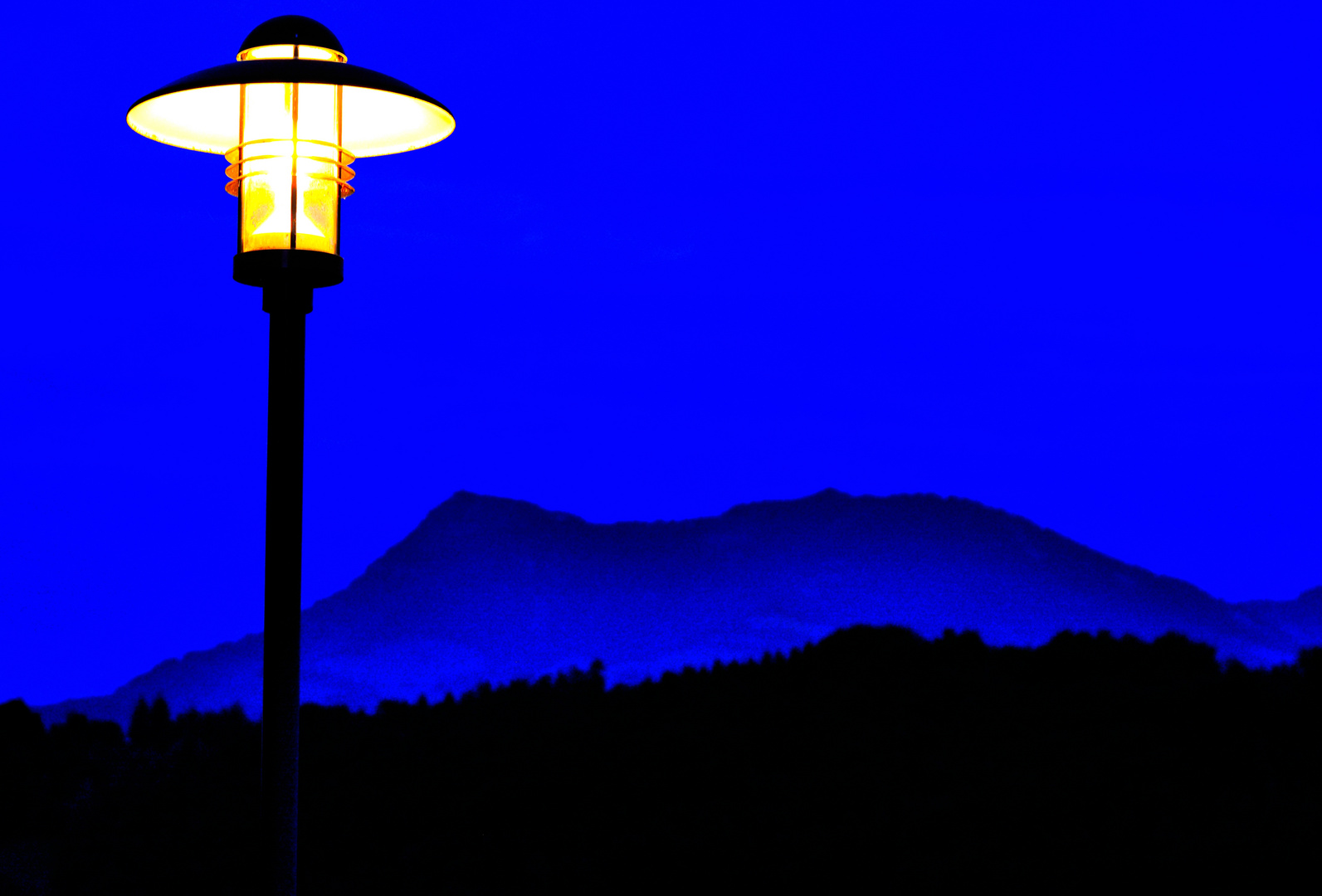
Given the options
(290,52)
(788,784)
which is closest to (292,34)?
(290,52)

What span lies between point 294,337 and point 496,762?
194 inches

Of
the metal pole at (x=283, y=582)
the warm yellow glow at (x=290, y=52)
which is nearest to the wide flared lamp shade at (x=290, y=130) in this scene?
the warm yellow glow at (x=290, y=52)

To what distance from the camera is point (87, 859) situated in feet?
31.0

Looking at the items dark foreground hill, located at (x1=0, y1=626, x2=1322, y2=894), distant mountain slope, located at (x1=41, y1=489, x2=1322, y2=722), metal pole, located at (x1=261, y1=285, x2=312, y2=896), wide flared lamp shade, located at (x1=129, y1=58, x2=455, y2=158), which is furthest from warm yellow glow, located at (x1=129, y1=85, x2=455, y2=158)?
distant mountain slope, located at (x1=41, y1=489, x2=1322, y2=722)

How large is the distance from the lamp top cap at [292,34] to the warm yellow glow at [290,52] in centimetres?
1

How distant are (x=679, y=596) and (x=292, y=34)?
17.1 metres

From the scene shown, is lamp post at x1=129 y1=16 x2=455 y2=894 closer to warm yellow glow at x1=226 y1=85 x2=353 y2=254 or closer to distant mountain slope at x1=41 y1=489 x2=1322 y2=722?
warm yellow glow at x1=226 y1=85 x2=353 y2=254

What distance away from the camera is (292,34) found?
3.75 meters

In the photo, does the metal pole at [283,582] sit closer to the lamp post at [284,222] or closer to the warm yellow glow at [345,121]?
the lamp post at [284,222]

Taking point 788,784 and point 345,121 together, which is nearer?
point 345,121

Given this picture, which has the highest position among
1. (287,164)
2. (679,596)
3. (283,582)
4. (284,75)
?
(679,596)

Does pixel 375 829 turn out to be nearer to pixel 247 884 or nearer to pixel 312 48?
pixel 247 884

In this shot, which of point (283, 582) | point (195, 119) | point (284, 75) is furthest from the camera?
point (195, 119)

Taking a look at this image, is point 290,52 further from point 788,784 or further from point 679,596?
point 679,596
